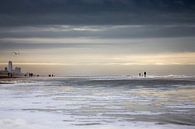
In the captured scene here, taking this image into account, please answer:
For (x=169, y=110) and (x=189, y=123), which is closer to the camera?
(x=189, y=123)

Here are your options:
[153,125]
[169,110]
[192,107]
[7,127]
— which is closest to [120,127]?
[153,125]

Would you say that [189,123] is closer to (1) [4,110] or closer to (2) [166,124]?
(2) [166,124]

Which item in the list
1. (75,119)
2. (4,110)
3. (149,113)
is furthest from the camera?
(4,110)

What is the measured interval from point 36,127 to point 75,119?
252 cm

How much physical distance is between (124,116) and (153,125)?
285 centimetres

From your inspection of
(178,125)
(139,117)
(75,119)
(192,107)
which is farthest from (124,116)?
(192,107)

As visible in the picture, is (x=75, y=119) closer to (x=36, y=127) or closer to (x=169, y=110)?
(x=36, y=127)

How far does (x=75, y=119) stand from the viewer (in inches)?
724

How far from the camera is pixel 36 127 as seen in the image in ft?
53.1

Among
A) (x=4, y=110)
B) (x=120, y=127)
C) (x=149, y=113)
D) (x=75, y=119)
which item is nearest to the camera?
(x=120, y=127)

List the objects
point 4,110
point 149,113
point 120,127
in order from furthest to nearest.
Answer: point 4,110, point 149,113, point 120,127

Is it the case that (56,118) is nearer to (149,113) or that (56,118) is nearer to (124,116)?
(124,116)

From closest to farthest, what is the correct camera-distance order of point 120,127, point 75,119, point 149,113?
point 120,127
point 75,119
point 149,113

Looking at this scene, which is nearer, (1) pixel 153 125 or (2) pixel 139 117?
(1) pixel 153 125
